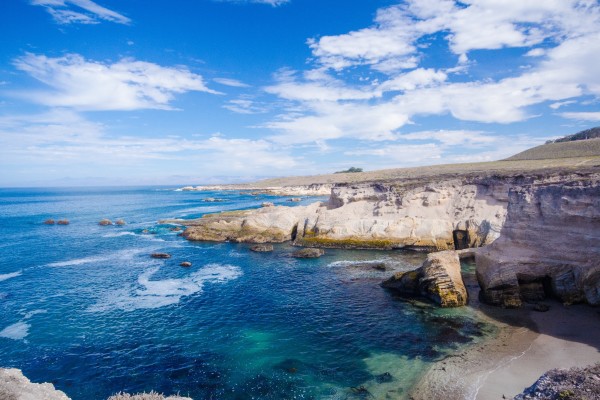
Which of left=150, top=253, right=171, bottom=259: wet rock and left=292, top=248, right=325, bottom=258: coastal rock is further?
left=150, top=253, right=171, bottom=259: wet rock

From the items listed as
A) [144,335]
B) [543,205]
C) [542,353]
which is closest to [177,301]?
[144,335]

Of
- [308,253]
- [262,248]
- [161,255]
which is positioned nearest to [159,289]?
[161,255]

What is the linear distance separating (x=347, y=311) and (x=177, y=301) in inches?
605

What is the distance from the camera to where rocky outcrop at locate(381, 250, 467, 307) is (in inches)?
1109

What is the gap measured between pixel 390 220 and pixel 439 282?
2283cm

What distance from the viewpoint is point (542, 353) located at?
2086 cm

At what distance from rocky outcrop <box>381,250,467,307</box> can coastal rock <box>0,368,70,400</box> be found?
25293mm

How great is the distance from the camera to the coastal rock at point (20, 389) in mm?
11857

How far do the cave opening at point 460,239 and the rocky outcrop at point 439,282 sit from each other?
698 inches

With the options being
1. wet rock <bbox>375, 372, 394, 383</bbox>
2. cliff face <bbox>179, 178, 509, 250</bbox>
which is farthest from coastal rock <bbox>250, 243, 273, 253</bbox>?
wet rock <bbox>375, 372, 394, 383</bbox>

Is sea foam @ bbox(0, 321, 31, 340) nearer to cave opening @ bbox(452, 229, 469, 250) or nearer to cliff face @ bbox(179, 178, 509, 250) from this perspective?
cliff face @ bbox(179, 178, 509, 250)

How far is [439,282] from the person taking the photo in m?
28.6

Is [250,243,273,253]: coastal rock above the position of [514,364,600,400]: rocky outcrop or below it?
below

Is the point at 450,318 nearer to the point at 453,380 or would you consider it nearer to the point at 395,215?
the point at 453,380
